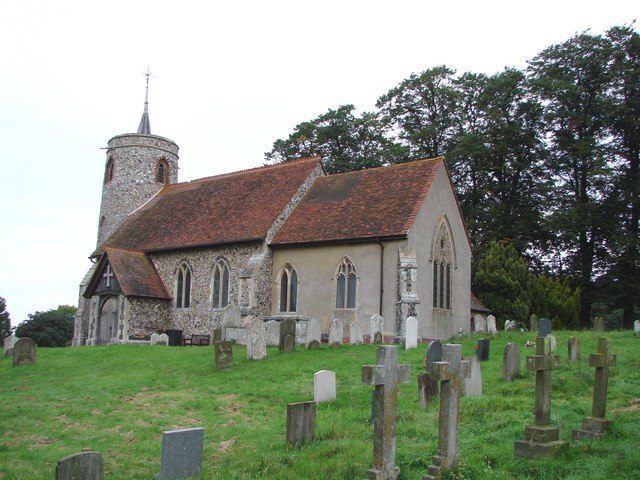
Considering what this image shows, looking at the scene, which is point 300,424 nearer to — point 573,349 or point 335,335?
point 573,349

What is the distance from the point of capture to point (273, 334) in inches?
811

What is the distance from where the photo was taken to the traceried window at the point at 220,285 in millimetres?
27281

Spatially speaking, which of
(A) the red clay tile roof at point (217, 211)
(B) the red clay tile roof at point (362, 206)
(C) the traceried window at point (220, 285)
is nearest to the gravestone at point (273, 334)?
(B) the red clay tile roof at point (362, 206)

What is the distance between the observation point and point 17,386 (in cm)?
1652

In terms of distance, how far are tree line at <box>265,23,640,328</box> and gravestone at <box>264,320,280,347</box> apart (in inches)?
580

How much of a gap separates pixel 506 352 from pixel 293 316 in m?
12.8

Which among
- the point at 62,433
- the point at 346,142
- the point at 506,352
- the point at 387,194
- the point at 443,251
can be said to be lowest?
the point at 62,433

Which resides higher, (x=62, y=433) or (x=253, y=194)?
(x=253, y=194)

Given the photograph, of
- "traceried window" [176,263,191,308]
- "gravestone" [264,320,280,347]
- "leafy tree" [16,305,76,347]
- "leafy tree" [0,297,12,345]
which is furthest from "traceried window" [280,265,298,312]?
"leafy tree" [0,297,12,345]

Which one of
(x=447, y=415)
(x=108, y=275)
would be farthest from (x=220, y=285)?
(x=447, y=415)

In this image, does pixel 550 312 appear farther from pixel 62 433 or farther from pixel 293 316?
pixel 62 433

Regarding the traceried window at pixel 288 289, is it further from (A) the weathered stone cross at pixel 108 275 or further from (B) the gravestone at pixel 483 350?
(B) the gravestone at pixel 483 350

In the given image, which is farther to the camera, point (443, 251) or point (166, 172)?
point (166, 172)

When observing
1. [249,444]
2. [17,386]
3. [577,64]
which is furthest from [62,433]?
[577,64]
